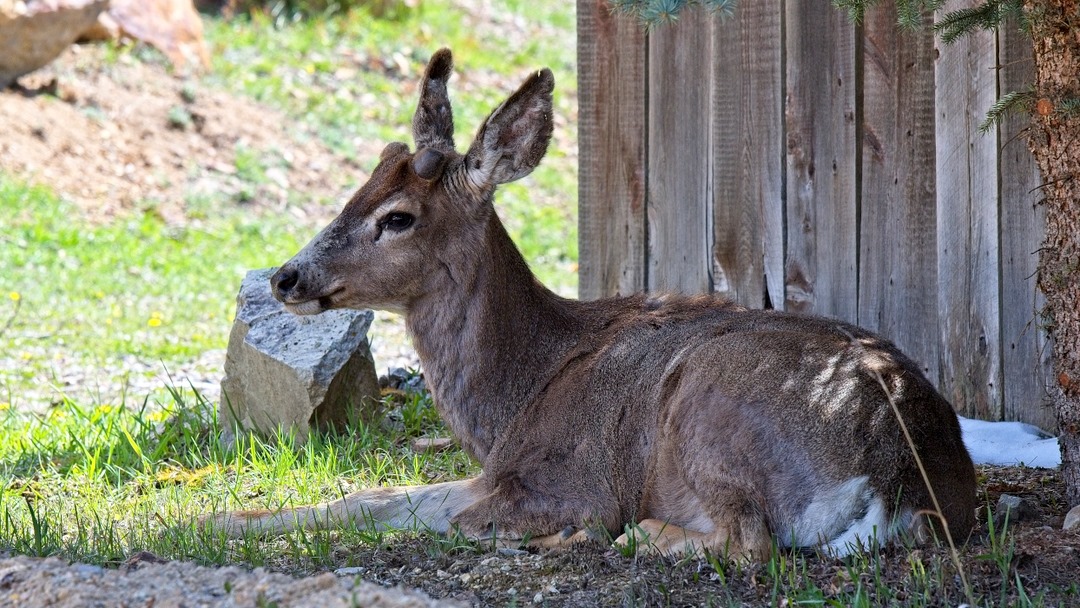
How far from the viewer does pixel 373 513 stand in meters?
5.07

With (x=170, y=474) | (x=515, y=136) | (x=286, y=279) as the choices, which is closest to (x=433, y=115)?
(x=515, y=136)

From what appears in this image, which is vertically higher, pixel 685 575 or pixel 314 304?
pixel 314 304

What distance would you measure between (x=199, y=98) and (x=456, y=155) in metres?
9.23

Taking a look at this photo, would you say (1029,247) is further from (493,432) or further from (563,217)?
(563,217)

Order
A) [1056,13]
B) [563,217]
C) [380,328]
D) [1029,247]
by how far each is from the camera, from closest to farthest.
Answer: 1. [1056,13]
2. [1029,247]
3. [380,328]
4. [563,217]

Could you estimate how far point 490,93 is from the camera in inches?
615

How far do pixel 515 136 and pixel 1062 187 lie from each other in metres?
2.02

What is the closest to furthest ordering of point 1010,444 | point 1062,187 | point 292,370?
point 1062,187 → point 1010,444 → point 292,370

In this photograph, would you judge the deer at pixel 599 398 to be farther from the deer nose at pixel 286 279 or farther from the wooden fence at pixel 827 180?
the wooden fence at pixel 827 180

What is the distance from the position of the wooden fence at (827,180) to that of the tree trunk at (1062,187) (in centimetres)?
100

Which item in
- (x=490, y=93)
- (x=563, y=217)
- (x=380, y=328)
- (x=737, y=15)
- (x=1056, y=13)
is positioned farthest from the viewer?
(x=490, y=93)

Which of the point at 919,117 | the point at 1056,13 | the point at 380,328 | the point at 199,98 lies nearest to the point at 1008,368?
the point at 919,117

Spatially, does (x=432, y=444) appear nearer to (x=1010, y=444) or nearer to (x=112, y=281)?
(x=1010, y=444)

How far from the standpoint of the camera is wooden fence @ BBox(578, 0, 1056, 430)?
5746 mm
